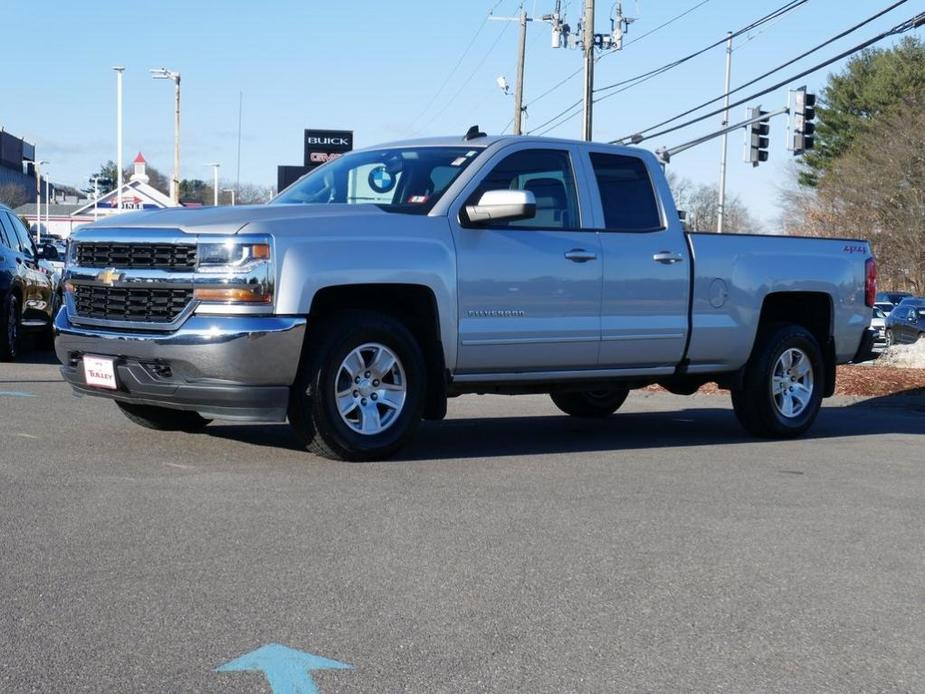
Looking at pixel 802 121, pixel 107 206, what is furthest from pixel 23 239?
pixel 107 206

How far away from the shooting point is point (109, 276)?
799 centimetres

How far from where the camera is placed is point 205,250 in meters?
7.61

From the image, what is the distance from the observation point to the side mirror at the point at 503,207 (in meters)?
8.19

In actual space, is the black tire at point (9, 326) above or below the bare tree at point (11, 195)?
below

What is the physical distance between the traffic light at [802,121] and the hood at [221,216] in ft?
72.5

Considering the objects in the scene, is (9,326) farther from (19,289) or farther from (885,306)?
(885,306)

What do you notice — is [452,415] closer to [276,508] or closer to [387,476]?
[387,476]

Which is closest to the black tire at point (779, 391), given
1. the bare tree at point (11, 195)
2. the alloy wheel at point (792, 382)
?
the alloy wheel at point (792, 382)

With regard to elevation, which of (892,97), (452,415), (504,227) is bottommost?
(452,415)

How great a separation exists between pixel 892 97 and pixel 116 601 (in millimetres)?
71397

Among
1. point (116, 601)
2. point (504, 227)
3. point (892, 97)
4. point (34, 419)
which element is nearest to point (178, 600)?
point (116, 601)

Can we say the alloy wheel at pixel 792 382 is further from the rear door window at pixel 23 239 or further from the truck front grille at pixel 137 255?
the rear door window at pixel 23 239

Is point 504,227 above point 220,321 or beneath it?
above

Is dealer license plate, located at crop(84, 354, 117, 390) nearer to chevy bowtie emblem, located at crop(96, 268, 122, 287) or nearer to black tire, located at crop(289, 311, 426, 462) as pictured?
chevy bowtie emblem, located at crop(96, 268, 122, 287)
